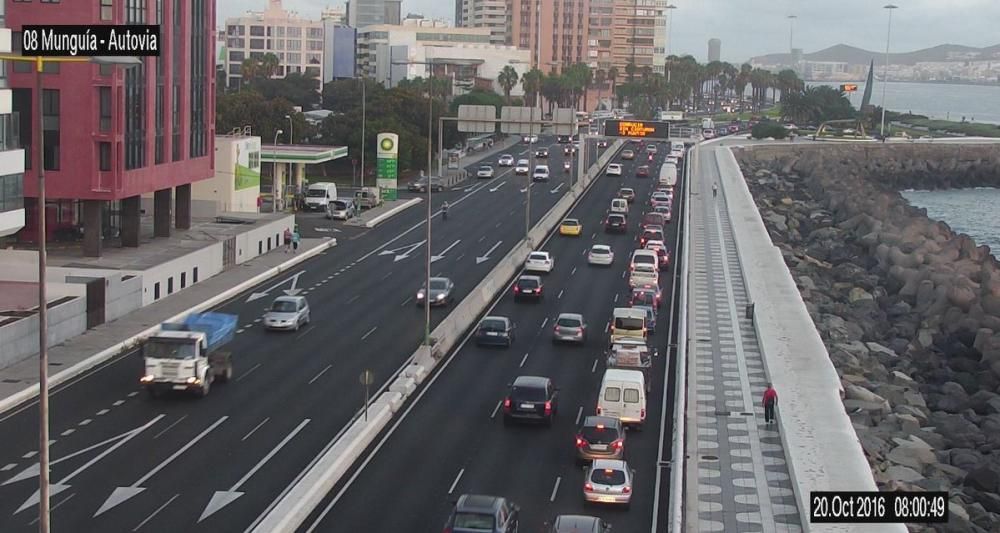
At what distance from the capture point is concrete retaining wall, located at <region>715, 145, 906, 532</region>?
105 ft

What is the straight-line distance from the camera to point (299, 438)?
118 feet

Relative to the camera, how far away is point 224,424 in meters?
37.3

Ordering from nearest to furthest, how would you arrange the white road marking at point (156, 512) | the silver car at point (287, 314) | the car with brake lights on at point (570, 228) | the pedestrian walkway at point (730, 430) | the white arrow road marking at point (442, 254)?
the white road marking at point (156, 512)
the pedestrian walkway at point (730, 430)
the silver car at point (287, 314)
the white arrow road marking at point (442, 254)
the car with brake lights on at point (570, 228)

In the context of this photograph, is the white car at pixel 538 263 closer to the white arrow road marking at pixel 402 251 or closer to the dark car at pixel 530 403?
the white arrow road marking at pixel 402 251

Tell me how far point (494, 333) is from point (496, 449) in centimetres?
1331

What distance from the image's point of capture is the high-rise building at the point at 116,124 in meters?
57.8

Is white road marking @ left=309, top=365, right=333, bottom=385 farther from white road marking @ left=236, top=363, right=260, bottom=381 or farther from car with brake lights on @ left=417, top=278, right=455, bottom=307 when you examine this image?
car with brake lights on @ left=417, top=278, right=455, bottom=307

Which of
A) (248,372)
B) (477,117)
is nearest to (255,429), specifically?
(248,372)

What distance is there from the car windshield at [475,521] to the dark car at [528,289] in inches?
1264

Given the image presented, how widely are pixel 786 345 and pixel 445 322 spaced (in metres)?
12.4

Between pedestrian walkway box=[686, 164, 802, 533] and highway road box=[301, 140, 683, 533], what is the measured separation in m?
0.96

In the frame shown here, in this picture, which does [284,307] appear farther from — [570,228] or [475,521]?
[570,228]

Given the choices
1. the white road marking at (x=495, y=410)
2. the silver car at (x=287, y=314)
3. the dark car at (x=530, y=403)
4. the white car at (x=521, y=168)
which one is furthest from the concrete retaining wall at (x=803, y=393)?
the white car at (x=521, y=168)

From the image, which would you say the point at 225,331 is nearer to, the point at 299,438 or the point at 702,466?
the point at 299,438
